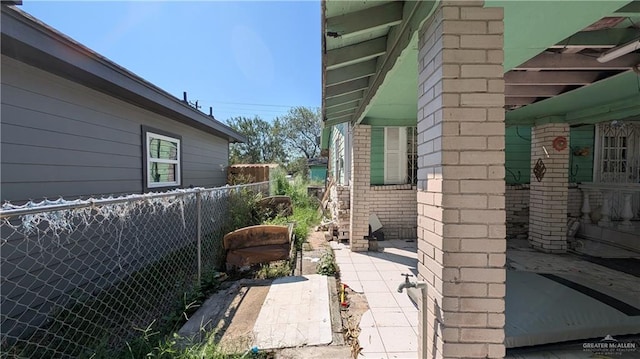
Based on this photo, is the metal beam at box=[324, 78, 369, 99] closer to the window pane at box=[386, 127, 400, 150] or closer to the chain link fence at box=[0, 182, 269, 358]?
the chain link fence at box=[0, 182, 269, 358]

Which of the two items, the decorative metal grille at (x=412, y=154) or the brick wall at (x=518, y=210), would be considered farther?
the brick wall at (x=518, y=210)

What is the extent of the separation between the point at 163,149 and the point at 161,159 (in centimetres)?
27

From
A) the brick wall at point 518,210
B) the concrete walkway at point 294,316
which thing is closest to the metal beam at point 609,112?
the brick wall at point 518,210

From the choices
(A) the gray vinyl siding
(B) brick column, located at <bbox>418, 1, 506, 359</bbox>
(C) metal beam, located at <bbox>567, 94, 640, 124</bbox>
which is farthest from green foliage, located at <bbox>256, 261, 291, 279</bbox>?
(C) metal beam, located at <bbox>567, 94, 640, 124</bbox>

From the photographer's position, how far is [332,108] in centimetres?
459

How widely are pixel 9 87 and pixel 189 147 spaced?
12.9ft

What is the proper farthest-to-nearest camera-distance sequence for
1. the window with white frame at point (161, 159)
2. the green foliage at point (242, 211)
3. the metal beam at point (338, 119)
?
the green foliage at point (242, 211), the metal beam at point (338, 119), the window with white frame at point (161, 159)

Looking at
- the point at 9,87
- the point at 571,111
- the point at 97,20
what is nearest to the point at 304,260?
the point at 9,87

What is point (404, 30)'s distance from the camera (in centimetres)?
207

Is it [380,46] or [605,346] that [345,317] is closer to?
[605,346]

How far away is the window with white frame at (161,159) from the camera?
4887 millimetres

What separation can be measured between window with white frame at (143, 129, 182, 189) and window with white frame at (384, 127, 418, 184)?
4694 millimetres

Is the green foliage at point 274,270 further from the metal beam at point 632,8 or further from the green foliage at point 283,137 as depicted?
the green foliage at point 283,137

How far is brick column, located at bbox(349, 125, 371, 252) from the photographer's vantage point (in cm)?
524
